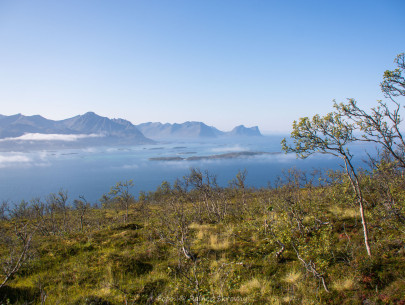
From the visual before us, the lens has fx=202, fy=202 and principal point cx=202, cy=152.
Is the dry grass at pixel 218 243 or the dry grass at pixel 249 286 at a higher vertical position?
→ the dry grass at pixel 249 286

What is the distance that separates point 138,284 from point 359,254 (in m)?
12.5

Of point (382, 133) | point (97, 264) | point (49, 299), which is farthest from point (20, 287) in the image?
point (382, 133)

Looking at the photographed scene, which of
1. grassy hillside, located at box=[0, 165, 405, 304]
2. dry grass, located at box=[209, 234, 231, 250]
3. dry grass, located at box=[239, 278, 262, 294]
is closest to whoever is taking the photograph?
grassy hillside, located at box=[0, 165, 405, 304]

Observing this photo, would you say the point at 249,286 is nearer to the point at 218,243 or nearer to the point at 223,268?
the point at 223,268

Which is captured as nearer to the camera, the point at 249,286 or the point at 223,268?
the point at 249,286

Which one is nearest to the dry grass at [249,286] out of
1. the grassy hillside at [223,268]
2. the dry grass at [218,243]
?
the grassy hillside at [223,268]

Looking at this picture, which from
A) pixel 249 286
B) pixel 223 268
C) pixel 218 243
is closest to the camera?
pixel 249 286

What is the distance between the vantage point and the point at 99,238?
19.0 m

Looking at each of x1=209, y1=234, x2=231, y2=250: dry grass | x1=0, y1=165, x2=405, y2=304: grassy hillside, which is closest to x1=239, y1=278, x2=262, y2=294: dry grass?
x1=0, y1=165, x2=405, y2=304: grassy hillside

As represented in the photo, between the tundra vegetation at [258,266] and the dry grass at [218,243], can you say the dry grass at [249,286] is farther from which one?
the dry grass at [218,243]

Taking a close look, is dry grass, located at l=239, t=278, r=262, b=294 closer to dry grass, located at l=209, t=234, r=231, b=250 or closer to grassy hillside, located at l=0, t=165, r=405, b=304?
grassy hillside, located at l=0, t=165, r=405, b=304

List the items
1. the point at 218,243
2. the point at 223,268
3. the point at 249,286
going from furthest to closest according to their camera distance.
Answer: the point at 218,243 → the point at 223,268 → the point at 249,286

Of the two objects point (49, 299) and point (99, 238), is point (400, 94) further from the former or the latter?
point (99, 238)

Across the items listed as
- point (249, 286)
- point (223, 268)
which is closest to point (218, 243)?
point (223, 268)
